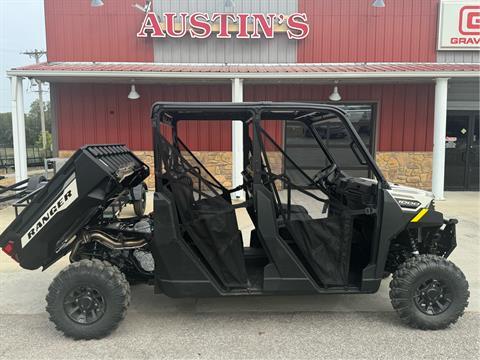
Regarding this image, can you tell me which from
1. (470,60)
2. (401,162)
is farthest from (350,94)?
(470,60)

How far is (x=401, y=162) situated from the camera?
11.0 meters

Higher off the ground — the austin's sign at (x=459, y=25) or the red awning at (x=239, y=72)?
the austin's sign at (x=459, y=25)

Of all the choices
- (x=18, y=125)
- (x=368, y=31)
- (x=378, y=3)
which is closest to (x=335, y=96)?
(x=368, y=31)

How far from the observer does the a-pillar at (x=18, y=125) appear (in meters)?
9.00

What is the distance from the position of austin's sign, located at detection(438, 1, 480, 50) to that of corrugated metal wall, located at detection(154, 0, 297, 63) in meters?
3.95

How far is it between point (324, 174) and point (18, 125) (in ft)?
26.1

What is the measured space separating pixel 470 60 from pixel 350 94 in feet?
11.3

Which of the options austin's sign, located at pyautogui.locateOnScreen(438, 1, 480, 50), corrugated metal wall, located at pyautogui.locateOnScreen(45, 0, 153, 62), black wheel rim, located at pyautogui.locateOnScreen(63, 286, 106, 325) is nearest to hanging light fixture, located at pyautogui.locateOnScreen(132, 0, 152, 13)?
corrugated metal wall, located at pyautogui.locateOnScreen(45, 0, 153, 62)

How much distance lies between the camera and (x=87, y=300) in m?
3.17

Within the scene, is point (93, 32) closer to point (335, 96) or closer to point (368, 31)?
point (335, 96)

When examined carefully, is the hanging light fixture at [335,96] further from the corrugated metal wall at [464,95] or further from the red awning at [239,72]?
the corrugated metal wall at [464,95]

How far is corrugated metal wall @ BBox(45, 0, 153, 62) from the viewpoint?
1045 centimetres

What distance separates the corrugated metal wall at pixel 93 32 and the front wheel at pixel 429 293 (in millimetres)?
9275

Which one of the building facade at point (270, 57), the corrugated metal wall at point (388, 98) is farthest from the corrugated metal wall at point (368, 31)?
the corrugated metal wall at point (388, 98)
